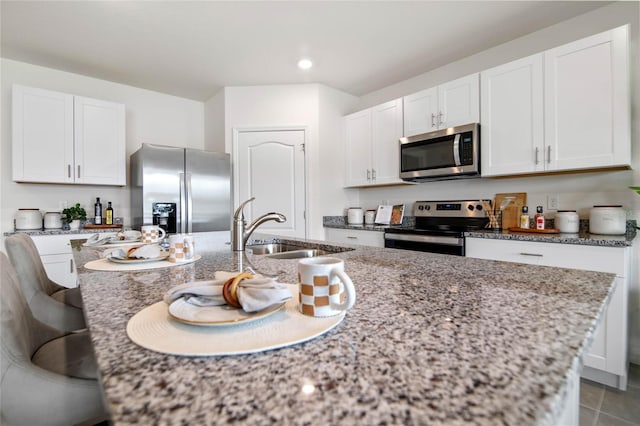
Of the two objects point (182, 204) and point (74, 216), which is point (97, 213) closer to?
point (74, 216)

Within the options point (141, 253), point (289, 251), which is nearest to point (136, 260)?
point (141, 253)

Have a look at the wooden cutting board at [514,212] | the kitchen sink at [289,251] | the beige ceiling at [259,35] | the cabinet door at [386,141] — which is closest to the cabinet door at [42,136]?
the beige ceiling at [259,35]

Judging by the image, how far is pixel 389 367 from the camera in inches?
15.1

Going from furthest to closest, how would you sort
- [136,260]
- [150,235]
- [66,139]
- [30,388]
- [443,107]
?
[66,139], [443,107], [150,235], [136,260], [30,388]

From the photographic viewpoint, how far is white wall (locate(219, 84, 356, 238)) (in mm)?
3557

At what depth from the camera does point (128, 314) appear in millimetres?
587

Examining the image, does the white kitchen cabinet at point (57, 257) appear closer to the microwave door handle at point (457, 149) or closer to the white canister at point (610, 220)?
the microwave door handle at point (457, 149)

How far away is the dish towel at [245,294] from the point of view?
511mm

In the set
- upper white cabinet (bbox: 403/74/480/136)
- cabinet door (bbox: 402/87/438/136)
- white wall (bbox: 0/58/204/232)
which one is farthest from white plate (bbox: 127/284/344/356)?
white wall (bbox: 0/58/204/232)

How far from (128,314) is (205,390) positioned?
1.13 feet

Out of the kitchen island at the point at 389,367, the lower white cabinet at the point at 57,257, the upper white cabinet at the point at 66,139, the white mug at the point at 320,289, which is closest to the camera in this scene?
the kitchen island at the point at 389,367

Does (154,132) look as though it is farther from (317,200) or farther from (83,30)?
(317,200)

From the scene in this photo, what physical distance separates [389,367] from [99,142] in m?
3.77

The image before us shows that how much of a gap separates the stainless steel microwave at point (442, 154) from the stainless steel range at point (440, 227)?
0.30 metres
